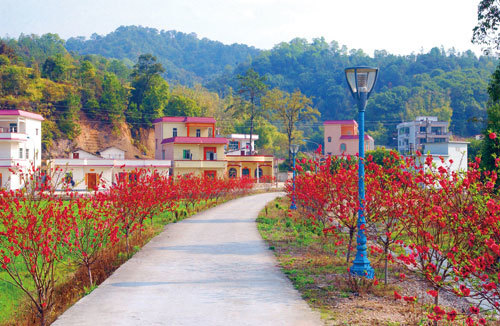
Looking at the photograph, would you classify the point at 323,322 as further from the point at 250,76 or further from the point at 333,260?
the point at 250,76

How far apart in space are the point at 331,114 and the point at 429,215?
10360 centimetres

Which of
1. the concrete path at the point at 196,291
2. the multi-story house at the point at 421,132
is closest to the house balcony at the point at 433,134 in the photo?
the multi-story house at the point at 421,132

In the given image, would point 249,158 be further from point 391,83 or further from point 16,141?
point 391,83

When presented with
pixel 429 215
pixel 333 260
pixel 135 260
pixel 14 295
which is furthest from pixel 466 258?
pixel 14 295

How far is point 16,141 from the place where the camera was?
44125mm

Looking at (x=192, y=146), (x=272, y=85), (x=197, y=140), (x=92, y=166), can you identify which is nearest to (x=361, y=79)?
(x=92, y=166)

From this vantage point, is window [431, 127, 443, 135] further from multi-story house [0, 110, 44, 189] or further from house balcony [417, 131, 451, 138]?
multi-story house [0, 110, 44, 189]

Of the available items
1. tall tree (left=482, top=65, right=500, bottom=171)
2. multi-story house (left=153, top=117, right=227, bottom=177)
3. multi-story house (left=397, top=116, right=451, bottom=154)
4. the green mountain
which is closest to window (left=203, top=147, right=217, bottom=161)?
multi-story house (left=153, top=117, right=227, bottom=177)

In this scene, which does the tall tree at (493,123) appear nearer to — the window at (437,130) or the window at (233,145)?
the window at (233,145)

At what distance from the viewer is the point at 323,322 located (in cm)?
684

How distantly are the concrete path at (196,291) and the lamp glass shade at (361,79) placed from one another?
3.87 m

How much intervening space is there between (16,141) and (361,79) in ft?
135

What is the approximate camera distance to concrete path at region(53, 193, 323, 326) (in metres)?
6.96

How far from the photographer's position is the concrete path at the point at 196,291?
22.9 ft
